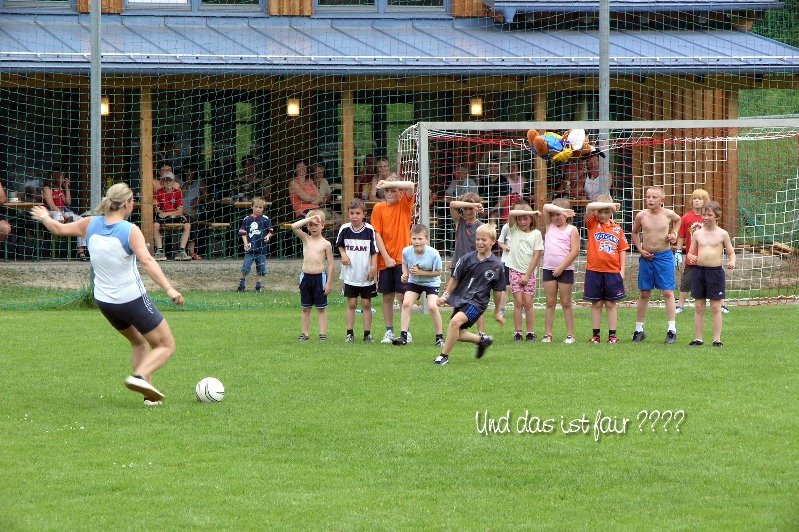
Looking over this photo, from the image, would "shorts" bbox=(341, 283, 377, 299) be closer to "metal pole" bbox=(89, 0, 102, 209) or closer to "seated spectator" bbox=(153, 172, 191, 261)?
"metal pole" bbox=(89, 0, 102, 209)

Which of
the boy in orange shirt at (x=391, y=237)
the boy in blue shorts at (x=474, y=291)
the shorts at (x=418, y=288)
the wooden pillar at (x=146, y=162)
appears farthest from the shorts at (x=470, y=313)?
the wooden pillar at (x=146, y=162)

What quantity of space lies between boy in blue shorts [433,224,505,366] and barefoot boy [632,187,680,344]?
7.65 ft

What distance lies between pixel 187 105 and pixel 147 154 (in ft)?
7.18

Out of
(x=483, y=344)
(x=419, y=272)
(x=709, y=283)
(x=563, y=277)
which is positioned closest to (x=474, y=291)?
(x=483, y=344)

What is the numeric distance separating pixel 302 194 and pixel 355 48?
2942 mm

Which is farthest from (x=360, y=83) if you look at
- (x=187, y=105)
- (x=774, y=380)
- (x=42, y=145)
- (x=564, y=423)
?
(x=564, y=423)

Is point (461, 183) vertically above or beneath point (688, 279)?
above

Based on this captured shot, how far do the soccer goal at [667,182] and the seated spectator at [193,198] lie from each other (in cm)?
A: 429

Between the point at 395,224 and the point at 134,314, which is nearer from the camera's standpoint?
the point at 134,314

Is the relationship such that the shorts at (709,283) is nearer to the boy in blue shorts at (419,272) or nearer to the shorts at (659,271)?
the shorts at (659,271)

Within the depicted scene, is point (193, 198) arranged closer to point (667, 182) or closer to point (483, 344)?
point (667, 182)

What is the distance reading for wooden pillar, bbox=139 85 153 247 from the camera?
20.4 meters

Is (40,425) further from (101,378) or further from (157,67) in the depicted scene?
(157,67)

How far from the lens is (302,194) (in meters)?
21.1
